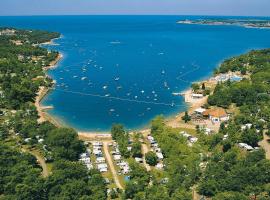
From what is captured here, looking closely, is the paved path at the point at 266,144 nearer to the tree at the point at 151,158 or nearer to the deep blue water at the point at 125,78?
the tree at the point at 151,158

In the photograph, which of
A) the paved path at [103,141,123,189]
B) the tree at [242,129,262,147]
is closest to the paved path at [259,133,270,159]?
the tree at [242,129,262,147]

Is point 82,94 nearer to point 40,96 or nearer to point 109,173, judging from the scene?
point 40,96

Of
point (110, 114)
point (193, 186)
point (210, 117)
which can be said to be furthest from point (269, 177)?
point (110, 114)

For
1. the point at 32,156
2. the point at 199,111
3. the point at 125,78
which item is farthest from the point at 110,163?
the point at 125,78

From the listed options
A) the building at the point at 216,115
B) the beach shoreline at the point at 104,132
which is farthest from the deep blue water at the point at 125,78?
the building at the point at 216,115

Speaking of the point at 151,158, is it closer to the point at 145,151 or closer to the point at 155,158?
the point at 155,158

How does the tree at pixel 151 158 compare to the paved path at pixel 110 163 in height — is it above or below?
above

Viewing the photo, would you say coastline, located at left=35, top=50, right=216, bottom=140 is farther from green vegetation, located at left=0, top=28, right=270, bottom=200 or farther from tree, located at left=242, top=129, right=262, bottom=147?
tree, located at left=242, top=129, right=262, bottom=147
